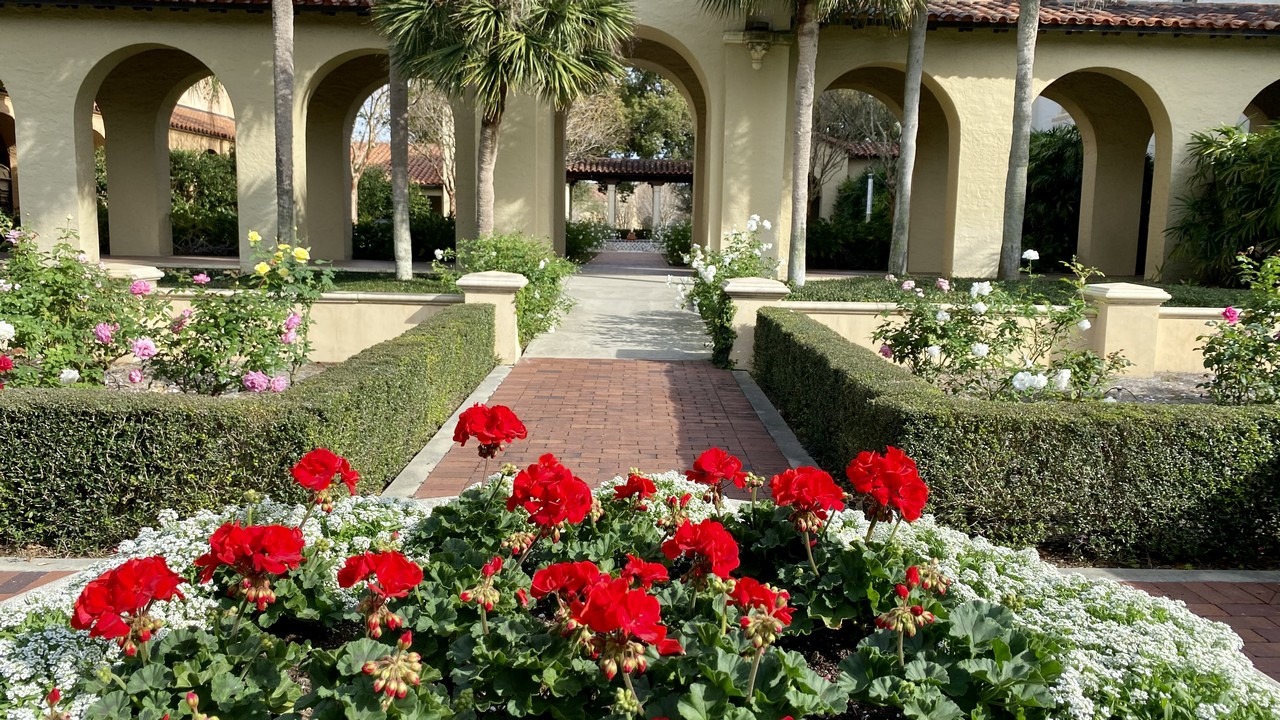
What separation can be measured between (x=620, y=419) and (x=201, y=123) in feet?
76.8

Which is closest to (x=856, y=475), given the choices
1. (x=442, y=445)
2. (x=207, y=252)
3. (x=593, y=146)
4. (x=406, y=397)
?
(x=406, y=397)

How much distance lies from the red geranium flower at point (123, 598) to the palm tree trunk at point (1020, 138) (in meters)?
13.9

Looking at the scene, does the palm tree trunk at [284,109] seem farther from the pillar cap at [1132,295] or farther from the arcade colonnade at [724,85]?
the pillar cap at [1132,295]

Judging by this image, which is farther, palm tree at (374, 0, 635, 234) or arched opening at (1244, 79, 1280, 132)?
arched opening at (1244, 79, 1280, 132)

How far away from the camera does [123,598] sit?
2.24m

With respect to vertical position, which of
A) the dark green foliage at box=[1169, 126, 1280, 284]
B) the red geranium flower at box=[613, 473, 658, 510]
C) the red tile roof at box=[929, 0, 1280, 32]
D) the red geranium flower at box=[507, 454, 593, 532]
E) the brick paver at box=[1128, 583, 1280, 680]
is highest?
the red tile roof at box=[929, 0, 1280, 32]

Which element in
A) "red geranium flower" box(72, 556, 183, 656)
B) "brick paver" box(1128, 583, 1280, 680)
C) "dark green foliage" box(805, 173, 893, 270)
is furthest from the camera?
"dark green foliage" box(805, 173, 893, 270)

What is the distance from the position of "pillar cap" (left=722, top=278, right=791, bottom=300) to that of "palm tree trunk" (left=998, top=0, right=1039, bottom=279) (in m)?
6.19

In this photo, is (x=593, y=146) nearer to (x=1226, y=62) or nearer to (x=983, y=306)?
(x=1226, y=62)

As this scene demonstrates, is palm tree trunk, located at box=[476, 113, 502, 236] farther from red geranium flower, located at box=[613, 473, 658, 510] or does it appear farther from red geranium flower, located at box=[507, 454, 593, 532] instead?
red geranium flower, located at box=[507, 454, 593, 532]

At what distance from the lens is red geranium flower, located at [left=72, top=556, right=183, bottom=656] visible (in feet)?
7.30

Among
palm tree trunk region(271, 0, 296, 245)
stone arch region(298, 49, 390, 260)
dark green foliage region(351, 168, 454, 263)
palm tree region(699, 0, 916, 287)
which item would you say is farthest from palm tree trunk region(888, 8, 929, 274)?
stone arch region(298, 49, 390, 260)

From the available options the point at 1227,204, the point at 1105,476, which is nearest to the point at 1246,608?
the point at 1105,476

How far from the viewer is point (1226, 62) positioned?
1612 cm
